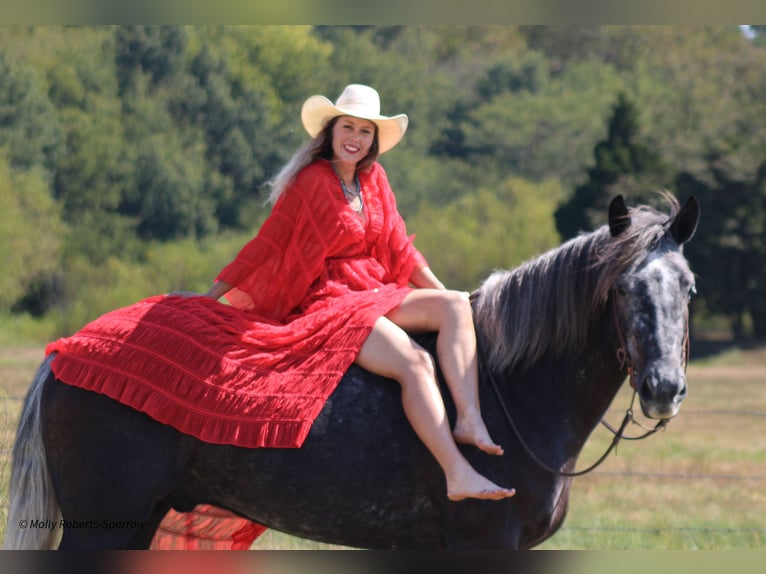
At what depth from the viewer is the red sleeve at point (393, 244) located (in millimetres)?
4351

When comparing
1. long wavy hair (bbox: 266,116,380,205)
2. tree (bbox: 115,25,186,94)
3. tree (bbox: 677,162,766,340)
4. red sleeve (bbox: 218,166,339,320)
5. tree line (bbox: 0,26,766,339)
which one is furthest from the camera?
tree (bbox: 677,162,766,340)

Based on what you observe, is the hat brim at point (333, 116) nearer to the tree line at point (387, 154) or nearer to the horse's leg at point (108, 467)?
the horse's leg at point (108, 467)

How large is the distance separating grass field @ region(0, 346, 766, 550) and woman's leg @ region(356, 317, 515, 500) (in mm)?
2278

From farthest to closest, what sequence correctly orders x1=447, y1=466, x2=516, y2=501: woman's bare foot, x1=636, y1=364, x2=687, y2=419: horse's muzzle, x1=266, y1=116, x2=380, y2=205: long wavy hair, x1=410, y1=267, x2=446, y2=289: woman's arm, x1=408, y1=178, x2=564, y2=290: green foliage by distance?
x1=408, y1=178, x2=564, y2=290: green foliage, x1=410, y1=267, x2=446, y2=289: woman's arm, x1=266, y1=116, x2=380, y2=205: long wavy hair, x1=447, y1=466, x2=516, y2=501: woman's bare foot, x1=636, y1=364, x2=687, y2=419: horse's muzzle

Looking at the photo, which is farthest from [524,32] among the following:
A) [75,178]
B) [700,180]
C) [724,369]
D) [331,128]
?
[331,128]

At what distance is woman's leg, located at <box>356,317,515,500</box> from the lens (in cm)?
367

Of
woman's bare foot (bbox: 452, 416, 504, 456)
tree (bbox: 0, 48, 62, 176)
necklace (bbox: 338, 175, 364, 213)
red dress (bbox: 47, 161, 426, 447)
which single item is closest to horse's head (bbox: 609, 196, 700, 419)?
woman's bare foot (bbox: 452, 416, 504, 456)

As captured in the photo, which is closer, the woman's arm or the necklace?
the necklace

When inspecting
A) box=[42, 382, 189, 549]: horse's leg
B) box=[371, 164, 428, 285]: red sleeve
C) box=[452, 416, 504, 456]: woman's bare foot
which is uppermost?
box=[371, 164, 428, 285]: red sleeve

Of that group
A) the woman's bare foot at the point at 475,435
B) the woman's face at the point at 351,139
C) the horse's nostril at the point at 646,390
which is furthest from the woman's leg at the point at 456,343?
the woman's face at the point at 351,139

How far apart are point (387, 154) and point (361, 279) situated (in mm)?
27931

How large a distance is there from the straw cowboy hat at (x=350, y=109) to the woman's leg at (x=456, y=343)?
790mm

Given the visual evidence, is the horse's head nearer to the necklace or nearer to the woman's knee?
the woman's knee
